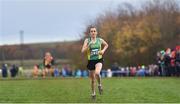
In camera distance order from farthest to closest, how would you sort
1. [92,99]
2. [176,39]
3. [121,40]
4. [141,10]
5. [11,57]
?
[11,57]
[141,10]
[121,40]
[176,39]
[92,99]

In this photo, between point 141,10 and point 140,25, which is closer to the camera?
point 140,25

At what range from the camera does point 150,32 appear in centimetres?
7225

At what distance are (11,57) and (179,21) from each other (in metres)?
33.7

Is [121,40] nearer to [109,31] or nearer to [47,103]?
[109,31]

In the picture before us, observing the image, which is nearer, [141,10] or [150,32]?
[150,32]

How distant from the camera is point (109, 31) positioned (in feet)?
258

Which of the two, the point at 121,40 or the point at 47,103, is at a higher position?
the point at 121,40

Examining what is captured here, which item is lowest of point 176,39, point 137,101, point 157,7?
point 137,101

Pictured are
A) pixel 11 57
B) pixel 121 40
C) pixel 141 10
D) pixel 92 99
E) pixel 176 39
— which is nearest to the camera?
pixel 92 99

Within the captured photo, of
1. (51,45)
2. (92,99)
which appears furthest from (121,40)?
(92,99)

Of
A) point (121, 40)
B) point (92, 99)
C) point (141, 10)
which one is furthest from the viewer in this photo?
point (141, 10)

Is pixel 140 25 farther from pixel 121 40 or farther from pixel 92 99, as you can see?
pixel 92 99

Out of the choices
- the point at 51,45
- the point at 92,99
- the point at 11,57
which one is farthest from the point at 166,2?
the point at 92,99

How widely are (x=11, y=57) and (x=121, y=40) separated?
25.2 meters
